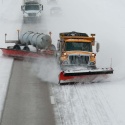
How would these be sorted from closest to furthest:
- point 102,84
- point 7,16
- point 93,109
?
point 93,109
point 102,84
point 7,16

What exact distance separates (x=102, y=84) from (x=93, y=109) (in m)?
3.69

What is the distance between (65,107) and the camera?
48.7 ft

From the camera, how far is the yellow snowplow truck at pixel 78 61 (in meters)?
17.8

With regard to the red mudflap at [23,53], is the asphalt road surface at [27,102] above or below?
below

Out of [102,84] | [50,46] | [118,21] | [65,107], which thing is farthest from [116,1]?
[65,107]

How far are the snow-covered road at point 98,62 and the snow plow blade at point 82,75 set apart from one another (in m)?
0.32

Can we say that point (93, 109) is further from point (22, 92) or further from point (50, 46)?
point (50, 46)

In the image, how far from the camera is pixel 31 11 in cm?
4084

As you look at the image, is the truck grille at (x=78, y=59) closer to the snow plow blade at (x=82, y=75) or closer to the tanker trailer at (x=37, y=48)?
the snow plow blade at (x=82, y=75)

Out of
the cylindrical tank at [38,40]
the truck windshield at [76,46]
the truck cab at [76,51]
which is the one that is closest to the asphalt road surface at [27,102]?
the truck cab at [76,51]

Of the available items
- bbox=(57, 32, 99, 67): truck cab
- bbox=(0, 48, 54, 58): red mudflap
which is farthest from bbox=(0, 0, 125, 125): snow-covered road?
bbox=(57, 32, 99, 67): truck cab

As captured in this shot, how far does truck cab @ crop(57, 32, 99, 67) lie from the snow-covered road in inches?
61.1

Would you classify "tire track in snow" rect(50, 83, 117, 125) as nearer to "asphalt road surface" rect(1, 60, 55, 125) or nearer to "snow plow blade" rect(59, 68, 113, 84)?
"snow plow blade" rect(59, 68, 113, 84)

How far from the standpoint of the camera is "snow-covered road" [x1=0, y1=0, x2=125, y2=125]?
14078 mm
